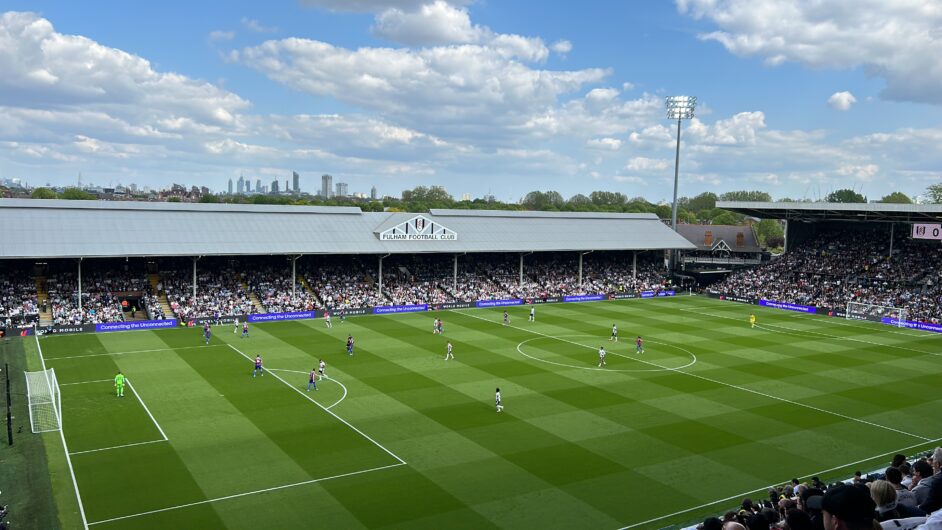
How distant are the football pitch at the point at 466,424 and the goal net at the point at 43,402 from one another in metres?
0.72

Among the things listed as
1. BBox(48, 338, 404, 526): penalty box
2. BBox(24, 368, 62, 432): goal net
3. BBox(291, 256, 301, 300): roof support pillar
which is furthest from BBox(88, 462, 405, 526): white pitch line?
BBox(291, 256, 301, 300): roof support pillar

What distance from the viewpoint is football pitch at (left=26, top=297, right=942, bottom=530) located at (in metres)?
20.5

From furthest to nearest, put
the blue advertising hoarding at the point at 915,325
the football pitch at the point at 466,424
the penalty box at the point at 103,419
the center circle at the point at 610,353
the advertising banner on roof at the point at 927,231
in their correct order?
the advertising banner on roof at the point at 927,231
the blue advertising hoarding at the point at 915,325
the center circle at the point at 610,353
the penalty box at the point at 103,419
the football pitch at the point at 466,424

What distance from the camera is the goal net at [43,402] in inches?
1060

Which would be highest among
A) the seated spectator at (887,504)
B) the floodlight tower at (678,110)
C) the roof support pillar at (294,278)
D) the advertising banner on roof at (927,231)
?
the floodlight tower at (678,110)

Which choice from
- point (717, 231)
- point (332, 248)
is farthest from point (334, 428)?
point (717, 231)

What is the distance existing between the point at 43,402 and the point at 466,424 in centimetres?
1712

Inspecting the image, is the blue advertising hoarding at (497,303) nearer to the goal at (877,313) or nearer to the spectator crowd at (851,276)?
the spectator crowd at (851,276)

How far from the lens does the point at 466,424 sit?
91.9ft

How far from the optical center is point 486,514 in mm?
19906

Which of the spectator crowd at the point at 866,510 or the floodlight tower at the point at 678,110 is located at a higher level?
the floodlight tower at the point at 678,110

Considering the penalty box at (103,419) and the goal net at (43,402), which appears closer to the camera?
the penalty box at (103,419)

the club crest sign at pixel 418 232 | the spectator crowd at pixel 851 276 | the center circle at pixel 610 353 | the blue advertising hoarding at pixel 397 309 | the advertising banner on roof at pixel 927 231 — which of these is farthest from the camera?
the club crest sign at pixel 418 232

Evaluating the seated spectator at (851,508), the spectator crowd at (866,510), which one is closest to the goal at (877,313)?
the spectator crowd at (866,510)
